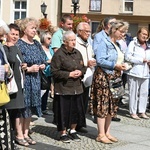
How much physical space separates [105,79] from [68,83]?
1.92ft

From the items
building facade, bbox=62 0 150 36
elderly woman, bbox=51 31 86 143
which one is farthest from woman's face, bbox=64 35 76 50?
building facade, bbox=62 0 150 36

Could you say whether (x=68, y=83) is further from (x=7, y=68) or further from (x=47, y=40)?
(x=47, y=40)

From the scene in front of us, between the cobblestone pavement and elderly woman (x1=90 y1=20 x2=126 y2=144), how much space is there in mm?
206

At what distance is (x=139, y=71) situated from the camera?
8.84m

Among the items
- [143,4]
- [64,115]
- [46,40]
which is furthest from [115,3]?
[64,115]

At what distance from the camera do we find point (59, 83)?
21.5 ft

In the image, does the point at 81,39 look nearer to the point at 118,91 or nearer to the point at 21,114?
the point at 118,91

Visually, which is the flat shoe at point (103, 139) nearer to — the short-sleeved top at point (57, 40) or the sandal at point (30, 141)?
the sandal at point (30, 141)

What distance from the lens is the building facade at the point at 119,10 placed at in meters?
30.1

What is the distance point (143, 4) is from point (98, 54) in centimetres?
2403

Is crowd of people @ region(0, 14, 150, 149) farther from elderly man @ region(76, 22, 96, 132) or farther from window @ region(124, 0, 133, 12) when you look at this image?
window @ region(124, 0, 133, 12)

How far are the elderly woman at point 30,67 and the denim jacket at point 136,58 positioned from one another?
2733 mm

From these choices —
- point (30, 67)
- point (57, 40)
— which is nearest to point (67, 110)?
point (30, 67)

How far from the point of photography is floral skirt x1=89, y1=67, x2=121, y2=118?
6.71m
